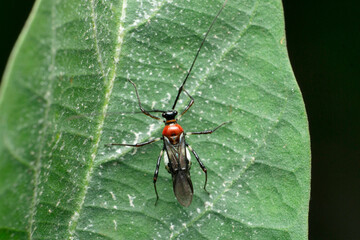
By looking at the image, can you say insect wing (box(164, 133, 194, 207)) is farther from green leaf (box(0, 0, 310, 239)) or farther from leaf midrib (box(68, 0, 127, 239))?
leaf midrib (box(68, 0, 127, 239))

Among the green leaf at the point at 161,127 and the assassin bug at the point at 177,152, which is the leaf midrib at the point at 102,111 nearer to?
the green leaf at the point at 161,127

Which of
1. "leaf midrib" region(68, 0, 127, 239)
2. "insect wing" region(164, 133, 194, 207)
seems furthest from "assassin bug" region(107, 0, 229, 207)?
"leaf midrib" region(68, 0, 127, 239)

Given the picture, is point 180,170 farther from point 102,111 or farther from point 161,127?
point 102,111

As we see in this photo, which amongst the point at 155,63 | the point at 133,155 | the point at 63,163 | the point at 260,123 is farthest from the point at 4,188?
the point at 260,123

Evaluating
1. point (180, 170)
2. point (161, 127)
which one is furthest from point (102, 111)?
point (180, 170)

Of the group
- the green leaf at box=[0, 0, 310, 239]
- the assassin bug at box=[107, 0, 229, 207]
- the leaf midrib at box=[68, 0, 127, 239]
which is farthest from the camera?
the assassin bug at box=[107, 0, 229, 207]
